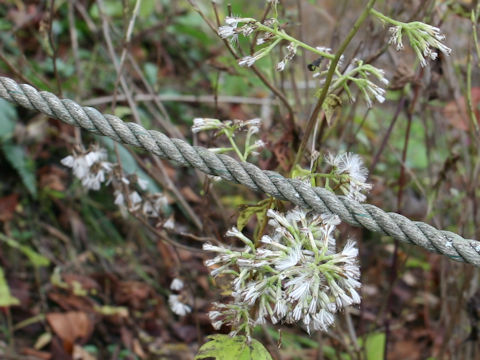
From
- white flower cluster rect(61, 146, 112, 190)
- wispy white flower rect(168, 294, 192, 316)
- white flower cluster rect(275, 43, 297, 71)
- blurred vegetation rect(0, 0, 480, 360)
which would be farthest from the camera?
blurred vegetation rect(0, 0, 480, 360)

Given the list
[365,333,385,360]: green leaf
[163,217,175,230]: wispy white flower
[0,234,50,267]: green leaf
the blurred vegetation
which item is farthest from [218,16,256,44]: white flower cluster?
[0,234,50,267]: green leaf

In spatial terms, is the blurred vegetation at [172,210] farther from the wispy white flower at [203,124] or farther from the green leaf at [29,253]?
the wispy white flower at [203,124]

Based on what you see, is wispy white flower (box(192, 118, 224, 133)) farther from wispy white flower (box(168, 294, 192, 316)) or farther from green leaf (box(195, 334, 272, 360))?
wispy white flower (box(168, 294, 192, 316))

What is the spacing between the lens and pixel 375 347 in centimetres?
206

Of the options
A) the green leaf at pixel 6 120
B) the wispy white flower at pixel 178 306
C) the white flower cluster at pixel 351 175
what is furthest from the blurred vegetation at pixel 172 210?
the white flower cluster at pixel 351 175

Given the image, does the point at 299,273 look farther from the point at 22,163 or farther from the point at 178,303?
the point at 22,163

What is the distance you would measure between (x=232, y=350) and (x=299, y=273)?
0.81ft

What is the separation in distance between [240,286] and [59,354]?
4.45ft

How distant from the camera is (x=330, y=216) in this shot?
0.94m

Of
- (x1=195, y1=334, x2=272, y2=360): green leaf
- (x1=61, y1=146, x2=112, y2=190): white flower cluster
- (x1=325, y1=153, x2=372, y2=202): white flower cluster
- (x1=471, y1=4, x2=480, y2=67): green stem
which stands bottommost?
(x1=195, y1=334, x2=272, y2=360): green leaf

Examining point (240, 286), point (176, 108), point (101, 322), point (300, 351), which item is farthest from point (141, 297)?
point (240, 286)

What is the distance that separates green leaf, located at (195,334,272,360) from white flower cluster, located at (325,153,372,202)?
0.36 meters

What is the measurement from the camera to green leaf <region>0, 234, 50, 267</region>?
2.21 metres

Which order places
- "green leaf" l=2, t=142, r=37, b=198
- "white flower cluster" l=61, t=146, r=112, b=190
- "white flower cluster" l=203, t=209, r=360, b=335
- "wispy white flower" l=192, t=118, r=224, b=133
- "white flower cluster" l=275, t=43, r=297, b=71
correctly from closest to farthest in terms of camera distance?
1. "white flower cluster" l=203, t=209, r=360, b=335
2. "white flower cluster" l=275, t=43, r=297, b=71
3. "wispy white flower" l=192, t=118, r=224, b=133
4. "white flower cluster" l=61, t=146, r=112, b=190
5. "green leaf" l=2, t=142, r=37, b=198
